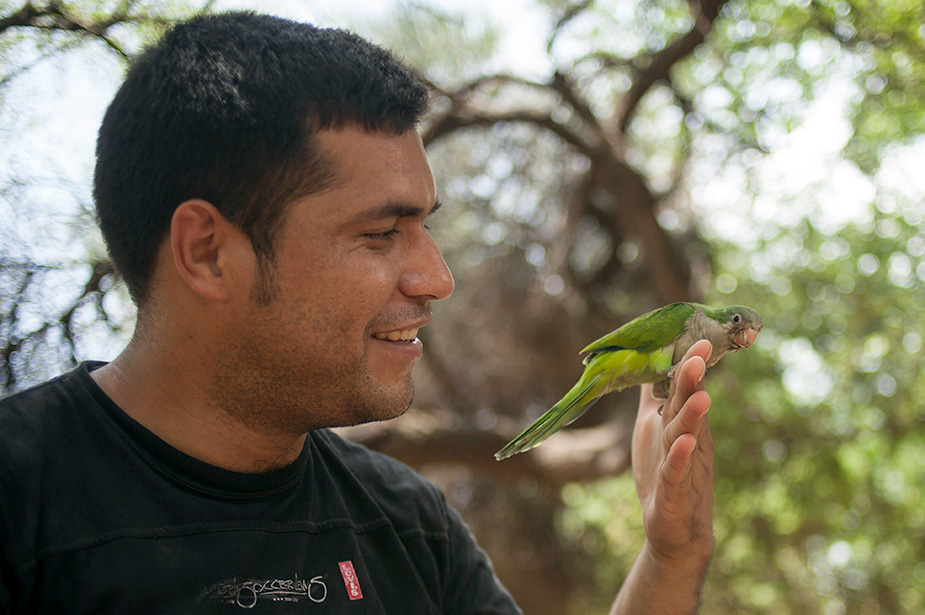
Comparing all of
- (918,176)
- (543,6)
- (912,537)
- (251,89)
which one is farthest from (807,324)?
(251,89)

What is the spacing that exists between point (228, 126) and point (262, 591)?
0.89 metres

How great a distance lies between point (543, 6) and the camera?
3.52 m

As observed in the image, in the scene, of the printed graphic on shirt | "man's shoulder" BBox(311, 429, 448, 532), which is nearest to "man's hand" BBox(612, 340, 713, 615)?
"man's shoulder" BBox(311, 429, 448, 532)

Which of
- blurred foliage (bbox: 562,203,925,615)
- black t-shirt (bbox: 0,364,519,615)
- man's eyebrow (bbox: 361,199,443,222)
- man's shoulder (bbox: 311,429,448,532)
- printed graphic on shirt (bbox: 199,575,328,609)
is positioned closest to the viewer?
black t-shirt (bbox: 0,364,519,615)

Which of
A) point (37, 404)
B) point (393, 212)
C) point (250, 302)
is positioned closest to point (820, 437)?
point (393, 212)

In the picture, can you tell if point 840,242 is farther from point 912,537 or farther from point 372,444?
point 372,444

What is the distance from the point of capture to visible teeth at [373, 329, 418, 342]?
1.37 metres

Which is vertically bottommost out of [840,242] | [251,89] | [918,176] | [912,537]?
[912,537]

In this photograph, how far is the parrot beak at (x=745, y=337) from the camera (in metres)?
1.69

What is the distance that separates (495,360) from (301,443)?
375 centimetres

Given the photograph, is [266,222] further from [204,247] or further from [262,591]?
[262,591]

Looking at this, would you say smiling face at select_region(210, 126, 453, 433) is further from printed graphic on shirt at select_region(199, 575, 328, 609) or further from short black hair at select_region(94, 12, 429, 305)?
printed graphic on shirt at select_region(199, 575, 328, 609)

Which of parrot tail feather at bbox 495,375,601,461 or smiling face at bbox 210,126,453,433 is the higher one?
smiling face at bbox 210,126,453,433

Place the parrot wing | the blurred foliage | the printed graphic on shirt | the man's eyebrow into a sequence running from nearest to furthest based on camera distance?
the printed graphic on shirt
the man's eyebrow
the parrot wing
the blurred foliage
